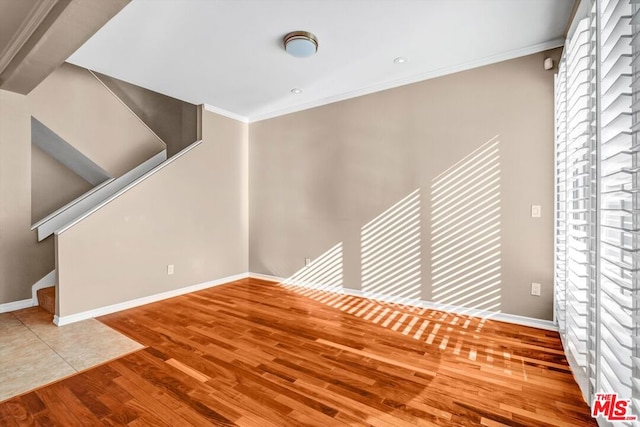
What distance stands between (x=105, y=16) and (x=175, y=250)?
267 cm

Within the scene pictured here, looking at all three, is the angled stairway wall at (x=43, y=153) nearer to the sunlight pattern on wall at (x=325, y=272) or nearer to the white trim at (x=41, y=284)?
the white trim at (x=41, y=284)

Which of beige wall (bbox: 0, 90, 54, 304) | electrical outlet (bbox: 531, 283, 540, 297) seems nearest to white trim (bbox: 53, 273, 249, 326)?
beige wall (bbox: 0, 90, 54, 304)

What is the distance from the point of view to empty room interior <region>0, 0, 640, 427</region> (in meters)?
1.63

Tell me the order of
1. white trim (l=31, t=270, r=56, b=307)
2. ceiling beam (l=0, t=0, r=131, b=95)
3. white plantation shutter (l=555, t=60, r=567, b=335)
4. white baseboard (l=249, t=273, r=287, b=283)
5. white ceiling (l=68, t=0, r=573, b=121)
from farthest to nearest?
white baseboard (l=249, t=273, r=287, b=283), white trim (l=31, t=270, r=56, b=307), white plantation shutter (l=555, t=60, r=567, b=335), white ceiling (l=68, t=0, r=573, b=121), ceiling beam (l=0, t=0, r=131, b=95)

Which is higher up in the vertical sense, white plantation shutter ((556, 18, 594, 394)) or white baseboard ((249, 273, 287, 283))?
white plantation shutter ((556, 18, 594, 394))

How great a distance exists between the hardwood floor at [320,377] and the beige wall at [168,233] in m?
0.51

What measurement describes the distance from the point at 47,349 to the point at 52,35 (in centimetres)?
248

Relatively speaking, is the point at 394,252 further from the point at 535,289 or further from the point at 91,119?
the point at 91,119

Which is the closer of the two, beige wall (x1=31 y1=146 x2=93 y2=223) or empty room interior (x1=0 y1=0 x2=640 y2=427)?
empty room interior (x1=0 y1=0 x2=640 y2=427)

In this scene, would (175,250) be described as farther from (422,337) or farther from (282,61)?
(422,337)

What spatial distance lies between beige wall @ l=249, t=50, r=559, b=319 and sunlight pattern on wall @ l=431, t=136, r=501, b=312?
0.04m

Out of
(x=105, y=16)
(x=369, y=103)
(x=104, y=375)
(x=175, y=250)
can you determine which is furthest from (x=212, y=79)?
(x=104, y=375)

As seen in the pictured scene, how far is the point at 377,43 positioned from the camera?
2721 millimetres
